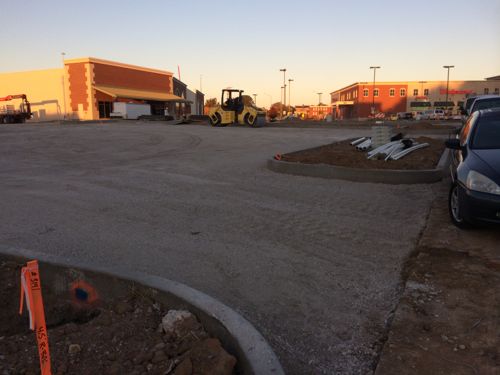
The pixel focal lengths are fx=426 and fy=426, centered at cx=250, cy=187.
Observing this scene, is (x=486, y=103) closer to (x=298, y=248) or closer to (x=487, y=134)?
(x=487, y=134)

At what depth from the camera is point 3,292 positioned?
142 inches

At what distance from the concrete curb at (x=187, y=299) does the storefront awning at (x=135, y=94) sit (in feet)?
156

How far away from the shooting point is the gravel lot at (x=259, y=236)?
11.3 feet

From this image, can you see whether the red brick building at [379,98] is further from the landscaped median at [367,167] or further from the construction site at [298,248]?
the construction site at [298,248]

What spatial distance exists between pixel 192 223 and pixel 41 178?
19.6 ft

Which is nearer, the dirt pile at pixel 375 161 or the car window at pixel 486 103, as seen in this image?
the dirt pile at pixel 375 161

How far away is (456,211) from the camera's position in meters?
5.78

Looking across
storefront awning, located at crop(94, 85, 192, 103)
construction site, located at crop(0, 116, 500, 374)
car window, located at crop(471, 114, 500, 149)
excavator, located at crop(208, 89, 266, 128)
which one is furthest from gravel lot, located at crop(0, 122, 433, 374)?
storefront awning, located at crop(94, 85, 192, 103)

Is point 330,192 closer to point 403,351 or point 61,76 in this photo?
point 403,351

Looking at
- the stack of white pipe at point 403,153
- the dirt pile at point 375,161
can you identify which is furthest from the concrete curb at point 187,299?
the stack of white pipe at point 403,153

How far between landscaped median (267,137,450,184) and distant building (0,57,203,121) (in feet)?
137

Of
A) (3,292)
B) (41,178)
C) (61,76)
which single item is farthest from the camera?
(61,76)

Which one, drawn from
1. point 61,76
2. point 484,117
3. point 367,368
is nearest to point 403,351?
point 367,368

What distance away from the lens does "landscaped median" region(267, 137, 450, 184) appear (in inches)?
352
